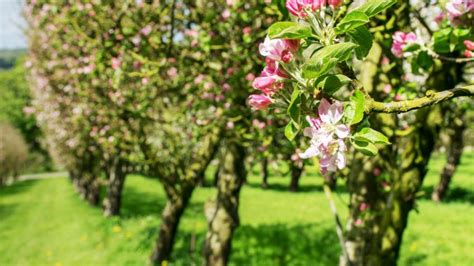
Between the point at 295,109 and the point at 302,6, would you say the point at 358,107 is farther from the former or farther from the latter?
the point at 302,6

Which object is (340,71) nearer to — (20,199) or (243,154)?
(243,154)

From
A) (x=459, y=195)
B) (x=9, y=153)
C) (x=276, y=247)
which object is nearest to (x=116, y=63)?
(x=276, y=247)

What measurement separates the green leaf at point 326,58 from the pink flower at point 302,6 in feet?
0.71

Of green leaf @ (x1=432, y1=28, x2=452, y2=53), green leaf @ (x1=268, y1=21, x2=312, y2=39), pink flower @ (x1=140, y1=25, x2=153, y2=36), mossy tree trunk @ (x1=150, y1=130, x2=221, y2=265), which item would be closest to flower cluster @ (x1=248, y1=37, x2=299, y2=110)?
green leaf @ (x1=268, y1=21, x2=312, y2=39)

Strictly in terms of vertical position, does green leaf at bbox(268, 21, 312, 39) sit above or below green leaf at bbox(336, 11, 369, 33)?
below

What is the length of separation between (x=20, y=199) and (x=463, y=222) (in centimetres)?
3126

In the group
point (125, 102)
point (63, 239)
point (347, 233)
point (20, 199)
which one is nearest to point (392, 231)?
point (347, 233)

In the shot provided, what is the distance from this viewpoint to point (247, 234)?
14.6m

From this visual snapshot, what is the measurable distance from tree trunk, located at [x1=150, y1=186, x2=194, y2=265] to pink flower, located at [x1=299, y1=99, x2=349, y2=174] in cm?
817

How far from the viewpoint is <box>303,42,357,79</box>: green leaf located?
142cm

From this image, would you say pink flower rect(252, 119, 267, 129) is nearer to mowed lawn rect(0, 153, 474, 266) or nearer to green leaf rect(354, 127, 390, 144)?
mowed lawn rect(0, 153, 474, 266)

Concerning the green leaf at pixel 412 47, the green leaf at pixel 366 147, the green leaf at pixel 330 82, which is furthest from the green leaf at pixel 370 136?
the green leaf at pixel 412 47

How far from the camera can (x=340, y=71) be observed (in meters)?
1.86

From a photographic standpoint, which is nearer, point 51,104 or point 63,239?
point 63,239
